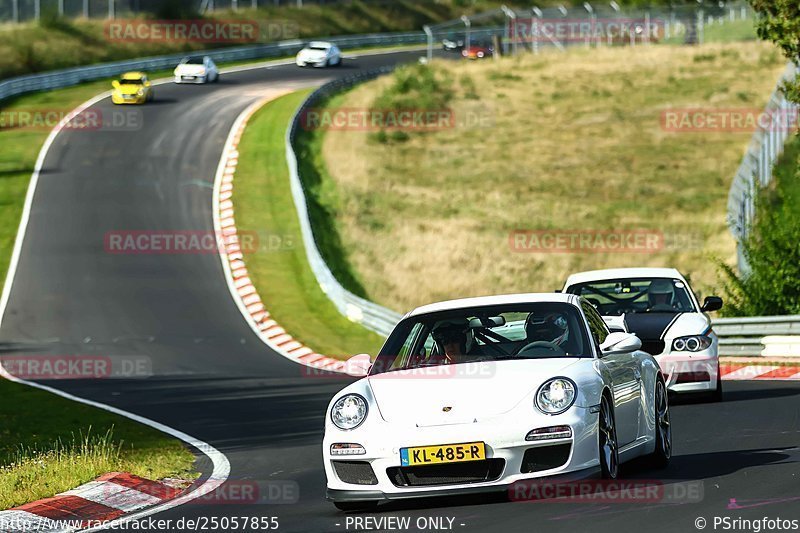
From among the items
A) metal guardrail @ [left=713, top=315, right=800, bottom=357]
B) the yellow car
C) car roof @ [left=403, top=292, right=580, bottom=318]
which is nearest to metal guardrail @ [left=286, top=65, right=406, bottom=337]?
metal guardrail @ [left=713, top=315, right=800, bottom=357]

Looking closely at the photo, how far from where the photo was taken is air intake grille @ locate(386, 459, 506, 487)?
8.52m

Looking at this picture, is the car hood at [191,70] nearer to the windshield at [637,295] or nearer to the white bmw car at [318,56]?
the white bmw car at [318,56]

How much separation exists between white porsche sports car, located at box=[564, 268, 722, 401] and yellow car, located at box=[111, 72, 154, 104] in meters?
40.0

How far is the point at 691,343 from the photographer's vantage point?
51.3 ft

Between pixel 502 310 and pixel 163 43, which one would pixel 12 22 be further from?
pixel 502 310

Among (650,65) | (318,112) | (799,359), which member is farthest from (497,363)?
(650,65)

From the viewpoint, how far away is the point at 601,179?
156 ft

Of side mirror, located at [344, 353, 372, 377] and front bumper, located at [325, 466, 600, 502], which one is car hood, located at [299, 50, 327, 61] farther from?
front bumper, located at [325, 466, 600, 502]

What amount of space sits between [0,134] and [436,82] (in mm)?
20675

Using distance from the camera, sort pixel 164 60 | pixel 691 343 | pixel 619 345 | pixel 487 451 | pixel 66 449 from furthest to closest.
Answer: pixel 164 60, pixel 691 343, pixel 66 449, pixel 619 345, pixel 487 451

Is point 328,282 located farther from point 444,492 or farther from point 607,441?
point 444,492

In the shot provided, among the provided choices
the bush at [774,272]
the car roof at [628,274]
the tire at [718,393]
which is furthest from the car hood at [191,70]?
the tire at [718,393]

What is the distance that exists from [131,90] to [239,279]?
2345 centimetres

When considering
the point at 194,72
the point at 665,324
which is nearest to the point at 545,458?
the point at 665,324
